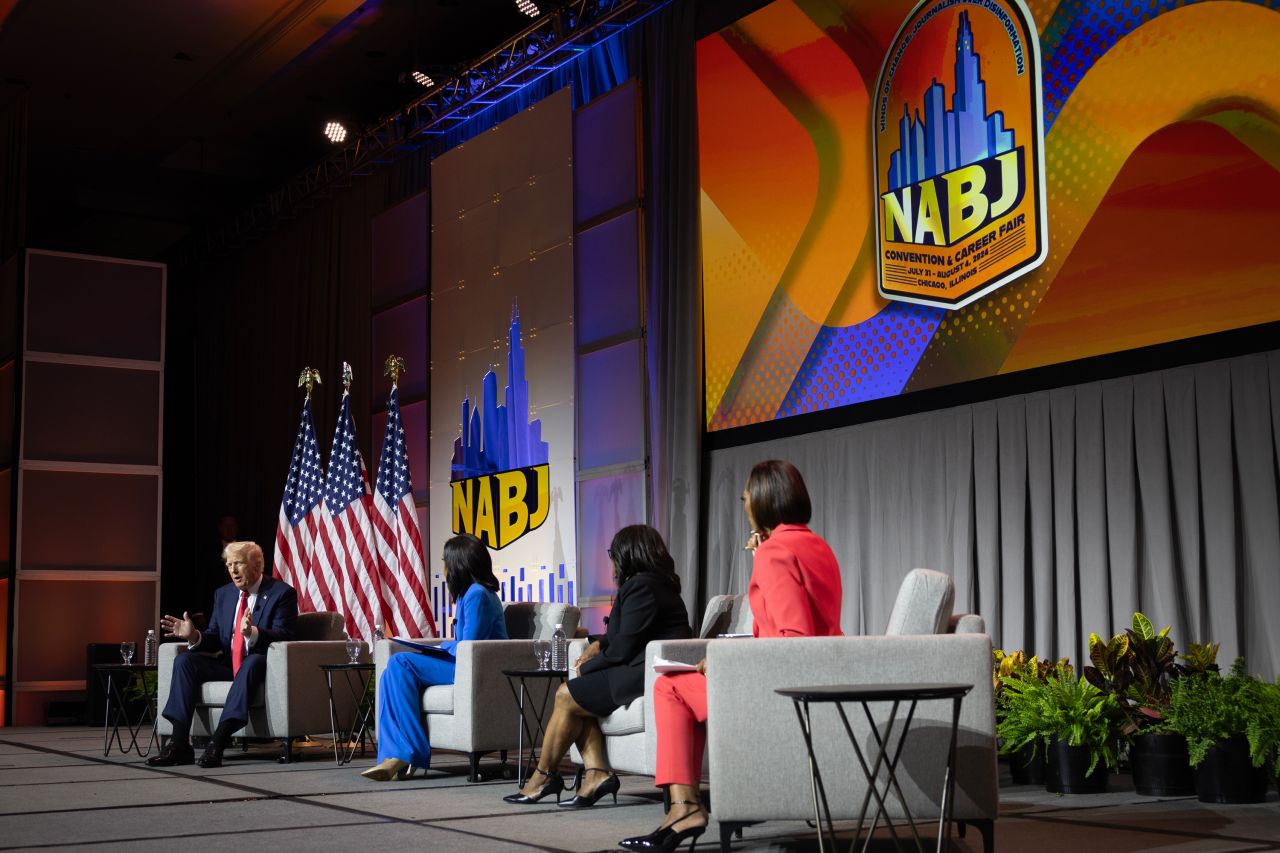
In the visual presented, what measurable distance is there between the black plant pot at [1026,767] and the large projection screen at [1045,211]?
70.0 inches

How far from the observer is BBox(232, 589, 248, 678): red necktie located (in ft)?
22.3

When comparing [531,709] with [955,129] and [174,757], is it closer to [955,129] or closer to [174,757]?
[174,757]

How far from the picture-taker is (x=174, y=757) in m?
6.44

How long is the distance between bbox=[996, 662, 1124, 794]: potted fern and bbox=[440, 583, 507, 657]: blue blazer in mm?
2103

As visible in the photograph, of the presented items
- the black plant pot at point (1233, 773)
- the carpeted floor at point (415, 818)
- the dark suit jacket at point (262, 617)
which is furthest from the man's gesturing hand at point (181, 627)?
the black plant pot at point (1233, 773)

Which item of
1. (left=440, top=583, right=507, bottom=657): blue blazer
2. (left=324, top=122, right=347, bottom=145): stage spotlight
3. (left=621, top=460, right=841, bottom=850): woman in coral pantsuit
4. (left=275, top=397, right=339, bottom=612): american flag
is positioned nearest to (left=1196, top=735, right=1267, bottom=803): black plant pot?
(left=621, top=460, right=841, bottom=850): woman in coral pantsuit

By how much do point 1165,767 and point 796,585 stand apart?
1945 millimetres

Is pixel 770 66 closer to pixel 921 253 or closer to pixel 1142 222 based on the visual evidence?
pixel 921 253

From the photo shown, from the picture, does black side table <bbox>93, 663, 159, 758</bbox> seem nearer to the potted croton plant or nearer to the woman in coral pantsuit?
the woman in coral pantsuit

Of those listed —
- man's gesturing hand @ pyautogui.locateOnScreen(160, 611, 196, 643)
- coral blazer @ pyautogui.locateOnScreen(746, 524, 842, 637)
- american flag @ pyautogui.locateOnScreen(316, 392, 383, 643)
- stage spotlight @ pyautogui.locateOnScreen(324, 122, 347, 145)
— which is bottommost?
man's gesturing hand @ pyautogui.locateOnScreen(160, 611, 196, 643)

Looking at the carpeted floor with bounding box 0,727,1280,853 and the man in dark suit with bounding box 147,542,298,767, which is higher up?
the man in dark suit with bounding box 147,542,298,767

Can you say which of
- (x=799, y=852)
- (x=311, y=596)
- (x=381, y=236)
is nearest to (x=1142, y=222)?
(x=799, y=852)

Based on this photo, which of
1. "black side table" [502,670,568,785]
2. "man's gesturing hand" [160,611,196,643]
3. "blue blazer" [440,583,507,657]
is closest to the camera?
"black side table" [502,670,568,785]

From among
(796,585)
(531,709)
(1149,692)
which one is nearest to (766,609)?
(796,585)
